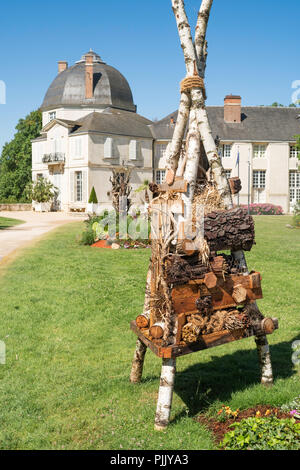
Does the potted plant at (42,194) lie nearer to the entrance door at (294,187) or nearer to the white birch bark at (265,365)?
the entrance door at (294,187)

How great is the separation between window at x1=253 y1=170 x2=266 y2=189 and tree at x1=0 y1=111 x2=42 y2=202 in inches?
1071

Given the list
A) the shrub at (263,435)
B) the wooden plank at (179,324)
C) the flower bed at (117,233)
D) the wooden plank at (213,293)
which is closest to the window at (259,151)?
the flower bed at (117,233)

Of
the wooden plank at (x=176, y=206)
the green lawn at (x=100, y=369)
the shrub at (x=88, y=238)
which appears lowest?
the green lawn at (x=100, y=369)

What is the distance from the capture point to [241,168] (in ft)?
137

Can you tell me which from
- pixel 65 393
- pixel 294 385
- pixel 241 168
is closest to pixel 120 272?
pixel 65 393

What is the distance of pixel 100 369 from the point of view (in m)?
6.11

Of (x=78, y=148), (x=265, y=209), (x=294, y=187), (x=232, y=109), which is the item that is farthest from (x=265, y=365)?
(x=232, y=109)

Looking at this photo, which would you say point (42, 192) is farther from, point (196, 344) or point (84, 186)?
point (196, 344)

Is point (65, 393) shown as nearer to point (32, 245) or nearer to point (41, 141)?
point (32, 245)

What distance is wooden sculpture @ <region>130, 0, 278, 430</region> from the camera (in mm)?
4387

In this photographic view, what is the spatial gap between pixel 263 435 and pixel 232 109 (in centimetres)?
4167

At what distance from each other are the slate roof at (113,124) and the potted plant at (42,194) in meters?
5.48

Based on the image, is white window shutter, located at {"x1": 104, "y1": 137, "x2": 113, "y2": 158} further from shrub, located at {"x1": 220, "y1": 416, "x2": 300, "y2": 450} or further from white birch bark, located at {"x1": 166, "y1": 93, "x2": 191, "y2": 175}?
shrub, located at {"x1": 220, "y1": 416, "x2": 300, "y2": 450}

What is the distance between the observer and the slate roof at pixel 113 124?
37.6 m
